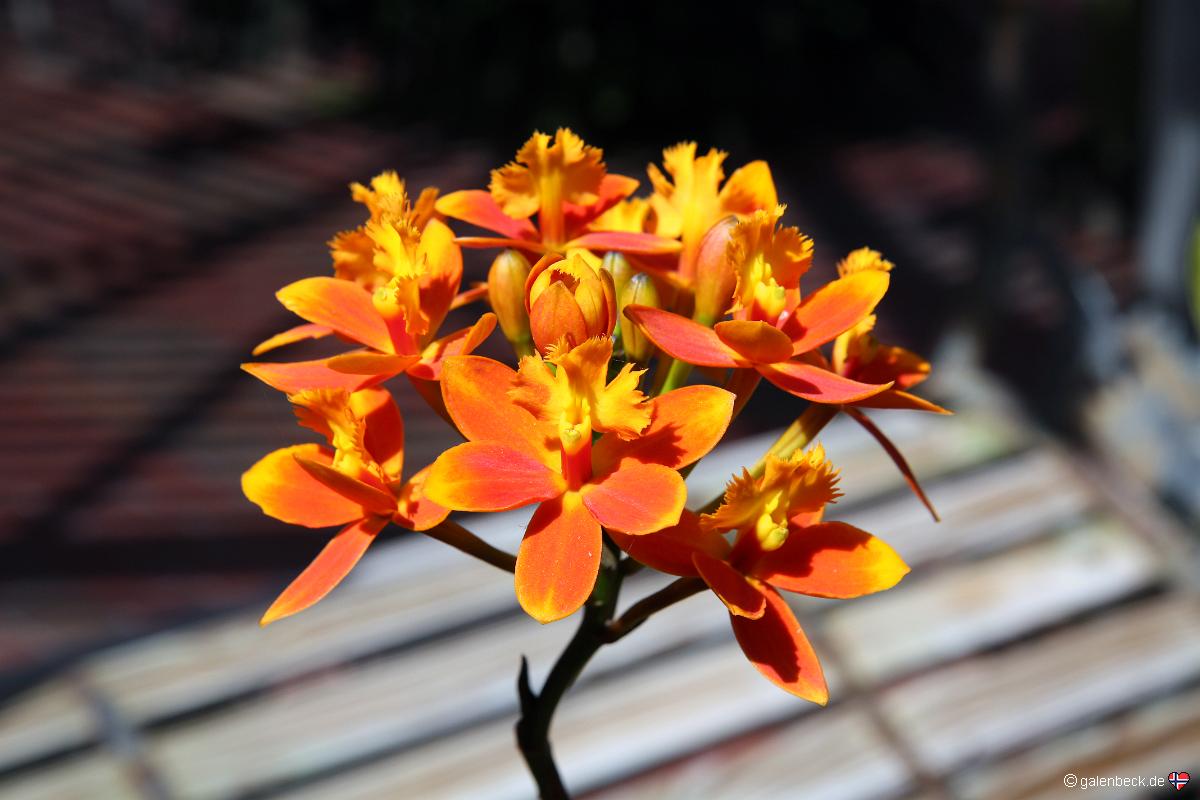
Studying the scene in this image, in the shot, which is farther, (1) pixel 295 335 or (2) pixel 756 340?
(1) pixel 295 335

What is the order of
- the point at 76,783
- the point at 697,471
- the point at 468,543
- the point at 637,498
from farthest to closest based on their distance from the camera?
the point at 697,471, the point at 76,783, the point at 468,543, the point at 637,498

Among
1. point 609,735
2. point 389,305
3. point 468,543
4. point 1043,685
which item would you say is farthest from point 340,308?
point 1043,685

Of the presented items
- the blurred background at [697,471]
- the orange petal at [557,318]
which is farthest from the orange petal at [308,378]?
the blurred background at [697,471]

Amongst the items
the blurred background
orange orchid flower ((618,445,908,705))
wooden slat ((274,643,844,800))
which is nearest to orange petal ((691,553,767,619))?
orange orchid flower ((618,445,908,705))

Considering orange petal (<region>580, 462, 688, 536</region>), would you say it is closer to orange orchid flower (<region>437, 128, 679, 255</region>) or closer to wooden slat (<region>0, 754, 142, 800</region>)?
orange orchid flower (<region>437, 128, 679, 255</region>)

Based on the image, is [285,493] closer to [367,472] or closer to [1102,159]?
[367,472]

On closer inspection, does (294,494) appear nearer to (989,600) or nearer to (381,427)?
(381,427)
